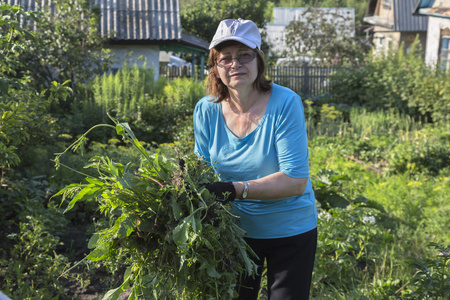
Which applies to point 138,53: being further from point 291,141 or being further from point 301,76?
point 291,141

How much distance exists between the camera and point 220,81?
8.33 feet

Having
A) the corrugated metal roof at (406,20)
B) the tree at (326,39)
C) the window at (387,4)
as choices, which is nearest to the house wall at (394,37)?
the corrugated metal roof at (406,20)

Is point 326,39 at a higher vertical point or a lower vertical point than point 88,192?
higher

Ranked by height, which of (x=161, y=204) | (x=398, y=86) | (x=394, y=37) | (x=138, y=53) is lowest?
(x=398, y=86)

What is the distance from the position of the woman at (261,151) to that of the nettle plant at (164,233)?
0.85ft

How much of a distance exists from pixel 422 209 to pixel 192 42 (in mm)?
13206

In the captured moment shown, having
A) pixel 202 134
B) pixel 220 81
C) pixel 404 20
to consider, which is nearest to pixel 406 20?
pixel 404 20

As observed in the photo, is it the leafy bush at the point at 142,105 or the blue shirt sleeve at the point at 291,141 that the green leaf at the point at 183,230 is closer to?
the blue shirt sleeve at the point at 291,141

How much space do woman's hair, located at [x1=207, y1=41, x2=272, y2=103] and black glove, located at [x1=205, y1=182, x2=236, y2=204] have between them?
0.57 m

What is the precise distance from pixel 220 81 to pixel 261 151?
0.46 m

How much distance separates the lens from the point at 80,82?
35.4ft

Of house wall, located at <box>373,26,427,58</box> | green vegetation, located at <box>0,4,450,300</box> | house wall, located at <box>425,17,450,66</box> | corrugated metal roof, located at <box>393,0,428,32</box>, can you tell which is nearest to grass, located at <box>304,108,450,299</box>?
green vegetation, located at <box>0,4,450,300</box>

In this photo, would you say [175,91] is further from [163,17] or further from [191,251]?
[191,251]

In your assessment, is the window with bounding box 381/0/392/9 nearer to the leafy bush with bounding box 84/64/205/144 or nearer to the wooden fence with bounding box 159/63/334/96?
the wooden fence with bounding box 159/63/334/96
